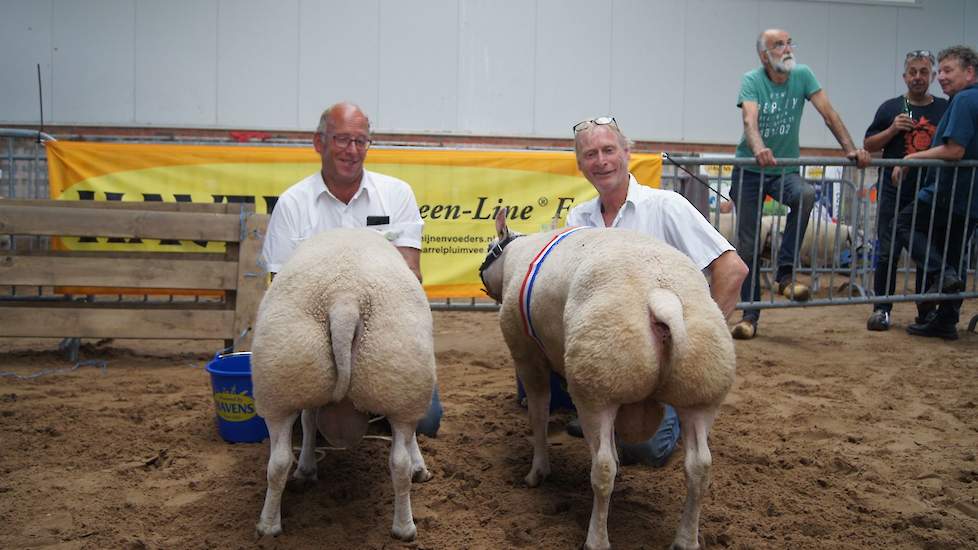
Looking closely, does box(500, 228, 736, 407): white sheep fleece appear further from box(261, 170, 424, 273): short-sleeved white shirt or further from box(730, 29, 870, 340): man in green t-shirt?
box(730, 29, 870, 340): man in green t-shirt

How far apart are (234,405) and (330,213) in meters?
1.06

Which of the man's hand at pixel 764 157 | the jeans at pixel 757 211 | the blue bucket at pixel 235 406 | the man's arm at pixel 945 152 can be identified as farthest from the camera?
the man's arm at pixel 945 152

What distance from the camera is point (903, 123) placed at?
22.0 ft

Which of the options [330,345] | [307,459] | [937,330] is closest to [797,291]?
[937,330]

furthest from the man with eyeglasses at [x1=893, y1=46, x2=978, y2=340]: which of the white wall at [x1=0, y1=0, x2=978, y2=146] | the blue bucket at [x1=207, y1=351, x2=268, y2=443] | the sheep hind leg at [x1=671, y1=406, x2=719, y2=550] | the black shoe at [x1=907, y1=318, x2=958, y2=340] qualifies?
the white wall at [x1=0, y1=0, x2=978, y2=146]

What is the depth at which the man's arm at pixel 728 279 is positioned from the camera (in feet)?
10.8

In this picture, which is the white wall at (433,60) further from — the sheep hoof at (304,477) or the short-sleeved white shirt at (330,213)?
the sheep hoof at (304,477)

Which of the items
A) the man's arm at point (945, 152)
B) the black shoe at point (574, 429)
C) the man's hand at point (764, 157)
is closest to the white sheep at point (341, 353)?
the black shoe at point (574, 429)

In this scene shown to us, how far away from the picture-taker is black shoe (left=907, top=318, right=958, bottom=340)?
→ 637 centimetres

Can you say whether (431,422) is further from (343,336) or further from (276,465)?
(343,336)

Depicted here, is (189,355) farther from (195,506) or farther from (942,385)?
(942,385)

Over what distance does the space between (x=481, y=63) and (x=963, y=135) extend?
7952 mm

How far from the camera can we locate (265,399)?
254cm

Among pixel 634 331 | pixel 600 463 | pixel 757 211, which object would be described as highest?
pixel 757 211
